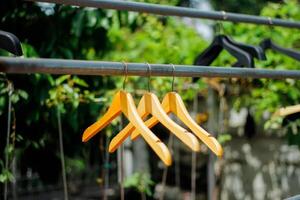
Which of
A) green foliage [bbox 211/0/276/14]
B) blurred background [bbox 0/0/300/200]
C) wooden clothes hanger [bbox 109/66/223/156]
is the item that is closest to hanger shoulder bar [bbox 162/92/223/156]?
wooden clothes hanger [bbox 109/66/223/156]

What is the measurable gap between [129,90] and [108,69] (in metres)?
1.53

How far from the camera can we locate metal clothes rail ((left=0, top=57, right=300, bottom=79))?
0.78m

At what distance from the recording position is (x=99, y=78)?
7.87ft

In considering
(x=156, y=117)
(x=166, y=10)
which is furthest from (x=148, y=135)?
(x=166, y=10)

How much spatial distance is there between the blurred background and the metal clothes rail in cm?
54

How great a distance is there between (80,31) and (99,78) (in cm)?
31

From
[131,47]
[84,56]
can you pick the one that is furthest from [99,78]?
[131,47]

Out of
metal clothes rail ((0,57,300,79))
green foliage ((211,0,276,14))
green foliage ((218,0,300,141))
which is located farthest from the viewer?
green foliage ((211,0,276,14))

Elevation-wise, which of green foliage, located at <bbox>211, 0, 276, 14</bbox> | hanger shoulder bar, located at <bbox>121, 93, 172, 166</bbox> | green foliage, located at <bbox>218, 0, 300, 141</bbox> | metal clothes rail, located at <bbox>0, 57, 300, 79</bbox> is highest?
green foliage, located at <bbox>211, 0, 276, 14</bbox>

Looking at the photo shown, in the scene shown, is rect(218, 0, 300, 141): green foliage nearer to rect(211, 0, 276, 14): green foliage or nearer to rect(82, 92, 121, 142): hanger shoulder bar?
rect(82, 92, 121, 142): hanger shoulder bar

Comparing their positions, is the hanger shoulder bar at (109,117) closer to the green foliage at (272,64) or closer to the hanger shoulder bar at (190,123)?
the hanger shoulder bar at (190,123)

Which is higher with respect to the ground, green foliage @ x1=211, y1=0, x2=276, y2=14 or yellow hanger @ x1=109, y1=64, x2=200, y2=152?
green foliage @ x1=211, y1=0, x2=276, y2=14

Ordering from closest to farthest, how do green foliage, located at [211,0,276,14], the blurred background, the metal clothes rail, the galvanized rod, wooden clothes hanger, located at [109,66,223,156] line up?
the metal clothes rail < wooden clothes hanger, located at [109,66,223,156] < the galvanized rod < the blurred background < green foliage, located at [211,0,276,14]

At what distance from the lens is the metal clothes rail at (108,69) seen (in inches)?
30.5
